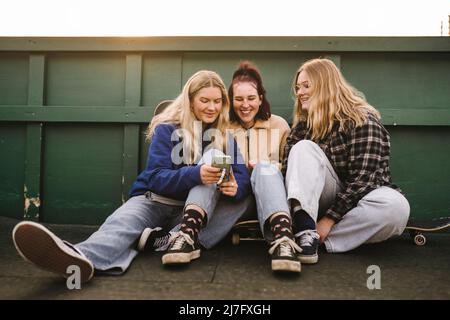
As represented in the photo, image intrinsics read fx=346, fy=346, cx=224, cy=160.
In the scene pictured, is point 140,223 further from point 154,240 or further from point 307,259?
point 307,259

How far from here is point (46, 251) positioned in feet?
4.35

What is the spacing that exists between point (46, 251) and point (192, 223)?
25.2 inches

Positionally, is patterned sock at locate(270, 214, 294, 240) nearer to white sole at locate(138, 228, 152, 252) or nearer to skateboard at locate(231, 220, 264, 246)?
skateboard at locate(231, 220, 264, 246)

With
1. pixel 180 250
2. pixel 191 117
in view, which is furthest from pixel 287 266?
pixel 191 117

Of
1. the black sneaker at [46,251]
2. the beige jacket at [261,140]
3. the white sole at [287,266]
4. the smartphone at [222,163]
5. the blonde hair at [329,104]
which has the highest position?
the blonde hair at [329,104]

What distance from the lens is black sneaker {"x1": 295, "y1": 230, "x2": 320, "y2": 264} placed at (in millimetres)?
1660

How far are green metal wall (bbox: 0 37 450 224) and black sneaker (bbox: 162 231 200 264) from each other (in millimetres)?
1195

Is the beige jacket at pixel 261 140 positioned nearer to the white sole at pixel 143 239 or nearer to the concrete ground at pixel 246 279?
the concrete ground at pixel 246 279

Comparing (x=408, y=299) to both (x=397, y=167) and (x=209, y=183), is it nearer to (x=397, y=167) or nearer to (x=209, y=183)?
(x=209, y=183)

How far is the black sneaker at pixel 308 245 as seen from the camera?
1.66 m

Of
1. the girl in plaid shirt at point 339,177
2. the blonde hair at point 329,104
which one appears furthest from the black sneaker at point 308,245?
the blonde hair at point 329,104

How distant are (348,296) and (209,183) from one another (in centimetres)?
83

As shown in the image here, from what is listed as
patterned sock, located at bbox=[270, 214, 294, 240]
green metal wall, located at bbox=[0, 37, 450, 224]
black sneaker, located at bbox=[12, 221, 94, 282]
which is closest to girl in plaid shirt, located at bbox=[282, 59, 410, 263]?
patterned sock, located at bbox=[270, 214, 294, 240]

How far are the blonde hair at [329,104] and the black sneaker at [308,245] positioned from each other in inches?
24.4
